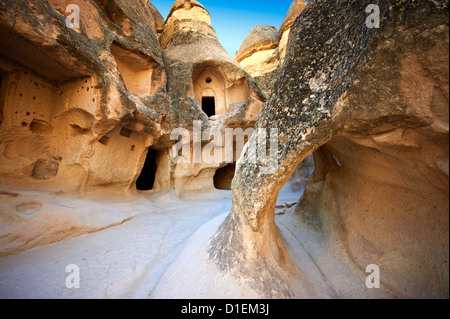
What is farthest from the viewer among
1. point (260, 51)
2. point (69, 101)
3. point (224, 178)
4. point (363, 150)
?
point (260, 51)

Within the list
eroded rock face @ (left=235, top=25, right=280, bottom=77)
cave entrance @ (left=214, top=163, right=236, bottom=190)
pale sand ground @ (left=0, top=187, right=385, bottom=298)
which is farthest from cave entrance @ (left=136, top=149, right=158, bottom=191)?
eroded rock face @ (left=235, top=25, right=280, bottom=77)

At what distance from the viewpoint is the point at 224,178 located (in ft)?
33.1

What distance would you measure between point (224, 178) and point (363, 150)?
26.4ft

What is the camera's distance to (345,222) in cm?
276

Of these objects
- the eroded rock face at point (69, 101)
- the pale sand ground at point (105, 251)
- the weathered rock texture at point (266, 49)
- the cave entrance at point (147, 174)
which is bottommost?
the pale sand ground at point (105, 251)

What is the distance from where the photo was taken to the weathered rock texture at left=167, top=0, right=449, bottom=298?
1.39 m

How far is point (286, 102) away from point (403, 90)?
98 cm

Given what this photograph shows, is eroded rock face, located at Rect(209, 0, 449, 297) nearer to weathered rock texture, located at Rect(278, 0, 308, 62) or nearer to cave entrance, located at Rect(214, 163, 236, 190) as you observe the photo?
cave entrance, located at Rect(214, 163, 236, 190)

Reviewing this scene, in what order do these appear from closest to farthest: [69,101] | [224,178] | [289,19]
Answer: [69,101], [224,178], [289,19]

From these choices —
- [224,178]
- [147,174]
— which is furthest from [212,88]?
[147,174]

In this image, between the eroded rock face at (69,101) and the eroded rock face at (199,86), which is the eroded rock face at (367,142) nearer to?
the eroded rock face at (69,101)

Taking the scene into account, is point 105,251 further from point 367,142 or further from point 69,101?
point 367,142

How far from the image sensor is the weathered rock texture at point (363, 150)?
1.39 metres

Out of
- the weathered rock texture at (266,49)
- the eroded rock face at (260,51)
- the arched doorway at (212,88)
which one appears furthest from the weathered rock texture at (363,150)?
the eroded rock face at (260,51)
